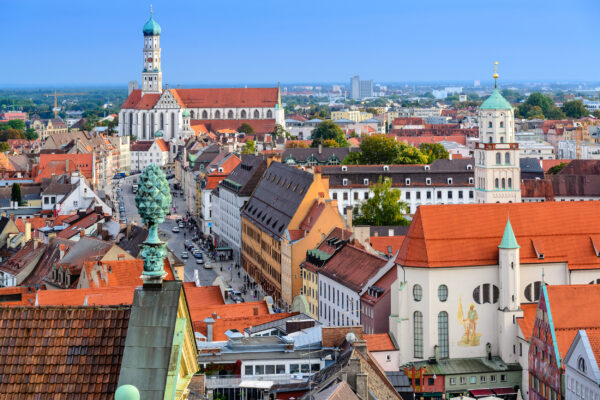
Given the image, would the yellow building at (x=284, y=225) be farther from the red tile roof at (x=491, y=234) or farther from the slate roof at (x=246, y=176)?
the red tile roof at (x=491, y=234)

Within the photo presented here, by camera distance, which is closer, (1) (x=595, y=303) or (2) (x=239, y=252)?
(1) (x=595, y=303)

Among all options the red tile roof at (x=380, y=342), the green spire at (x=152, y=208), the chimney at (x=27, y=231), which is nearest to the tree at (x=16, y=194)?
the chimney at (x=27, y=231)

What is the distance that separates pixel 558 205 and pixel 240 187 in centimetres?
5439

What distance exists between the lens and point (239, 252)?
366 ft

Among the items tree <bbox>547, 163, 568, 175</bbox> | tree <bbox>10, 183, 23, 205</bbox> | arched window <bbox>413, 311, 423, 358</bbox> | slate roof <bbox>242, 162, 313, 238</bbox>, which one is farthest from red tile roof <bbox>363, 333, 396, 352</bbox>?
tree <bbox>547, 163, 568, 175</bbox>

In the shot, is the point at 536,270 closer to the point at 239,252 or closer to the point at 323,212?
the point at 323,212

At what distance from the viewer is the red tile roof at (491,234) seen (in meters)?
60.7

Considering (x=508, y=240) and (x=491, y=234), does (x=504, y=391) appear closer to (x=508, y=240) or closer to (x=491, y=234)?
(x=508, y=240)

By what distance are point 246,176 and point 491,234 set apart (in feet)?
188

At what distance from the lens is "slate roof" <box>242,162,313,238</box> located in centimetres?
9012

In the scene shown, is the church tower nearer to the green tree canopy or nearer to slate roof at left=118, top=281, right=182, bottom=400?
the green tree canopy

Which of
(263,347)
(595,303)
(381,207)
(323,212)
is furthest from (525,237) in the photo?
(381,207)

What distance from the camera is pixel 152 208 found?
12219mm

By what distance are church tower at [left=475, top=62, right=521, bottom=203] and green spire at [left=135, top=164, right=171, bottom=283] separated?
9022 centimetres
